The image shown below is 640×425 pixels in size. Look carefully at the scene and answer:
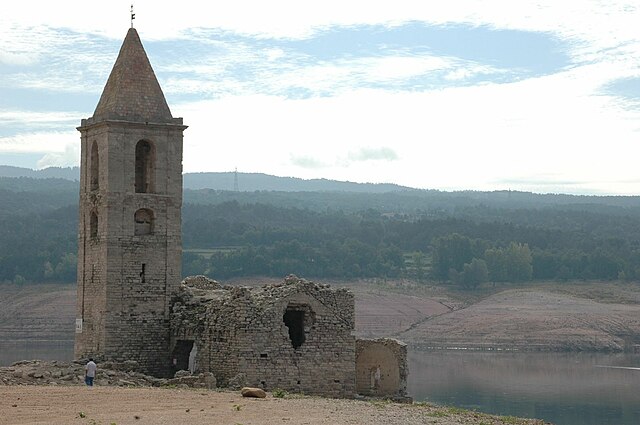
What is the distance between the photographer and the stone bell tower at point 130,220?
95.6ft

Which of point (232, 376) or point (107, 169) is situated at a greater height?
point (107, 169)

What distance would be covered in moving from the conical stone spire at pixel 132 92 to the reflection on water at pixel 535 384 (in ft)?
52.4

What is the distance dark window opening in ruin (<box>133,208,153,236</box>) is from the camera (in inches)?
1178

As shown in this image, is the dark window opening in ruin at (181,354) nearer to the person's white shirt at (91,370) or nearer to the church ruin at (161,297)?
the church ruin at (161,297)

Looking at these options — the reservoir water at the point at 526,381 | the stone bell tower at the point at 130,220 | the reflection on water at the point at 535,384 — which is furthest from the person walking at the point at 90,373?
the reflection on water at the point at 535,384

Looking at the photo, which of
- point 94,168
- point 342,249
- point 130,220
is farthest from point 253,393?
point 342,249

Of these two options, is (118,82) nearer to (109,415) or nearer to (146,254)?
(146,254)

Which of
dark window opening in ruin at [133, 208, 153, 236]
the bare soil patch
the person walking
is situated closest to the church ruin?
dark window opening in ruin at [133, 208, 153, 236]

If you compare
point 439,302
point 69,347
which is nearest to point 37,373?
point 69,347

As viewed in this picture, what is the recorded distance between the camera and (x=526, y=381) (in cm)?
5528

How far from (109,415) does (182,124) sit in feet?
37.8

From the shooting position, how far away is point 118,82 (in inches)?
1182

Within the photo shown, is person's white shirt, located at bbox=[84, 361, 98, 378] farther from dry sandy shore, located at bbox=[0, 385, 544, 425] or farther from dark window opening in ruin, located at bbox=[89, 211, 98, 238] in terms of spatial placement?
dark window opening in ruin, located at bbox=[89, 211, 98, 238]

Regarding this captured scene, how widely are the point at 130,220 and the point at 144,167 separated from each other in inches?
67.8
